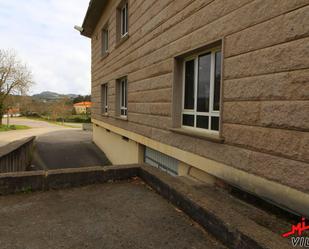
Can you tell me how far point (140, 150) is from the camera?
8109mm

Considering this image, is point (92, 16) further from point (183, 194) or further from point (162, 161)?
point (183, 194)

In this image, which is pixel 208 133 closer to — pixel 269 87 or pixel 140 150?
pixel 269 87

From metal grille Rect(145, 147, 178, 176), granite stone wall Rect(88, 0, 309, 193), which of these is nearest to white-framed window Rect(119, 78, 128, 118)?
metal grille Rect(145, 147, 178, 176)

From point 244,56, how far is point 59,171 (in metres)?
3.57

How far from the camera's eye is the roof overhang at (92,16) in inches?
479

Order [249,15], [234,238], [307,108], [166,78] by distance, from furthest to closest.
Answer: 1. [166,78]
2. [249,15]
3. [307,108]
4. [234,238]

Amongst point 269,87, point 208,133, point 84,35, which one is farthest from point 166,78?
point 84,35

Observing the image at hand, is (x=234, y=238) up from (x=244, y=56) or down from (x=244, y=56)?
down

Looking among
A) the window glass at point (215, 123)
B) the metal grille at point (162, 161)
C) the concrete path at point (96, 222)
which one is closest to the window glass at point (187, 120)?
the window glass at point (215, 123)

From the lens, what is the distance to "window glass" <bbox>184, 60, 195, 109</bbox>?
5027 millimetres

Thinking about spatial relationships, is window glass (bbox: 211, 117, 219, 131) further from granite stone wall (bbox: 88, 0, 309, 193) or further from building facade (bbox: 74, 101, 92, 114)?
building facade (bbox: 74, 101, 92, 114)

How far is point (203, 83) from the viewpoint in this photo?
4.66m

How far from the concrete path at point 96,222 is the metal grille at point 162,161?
1.75 m

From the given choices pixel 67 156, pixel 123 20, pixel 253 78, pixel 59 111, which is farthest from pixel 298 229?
pixel 59 111
